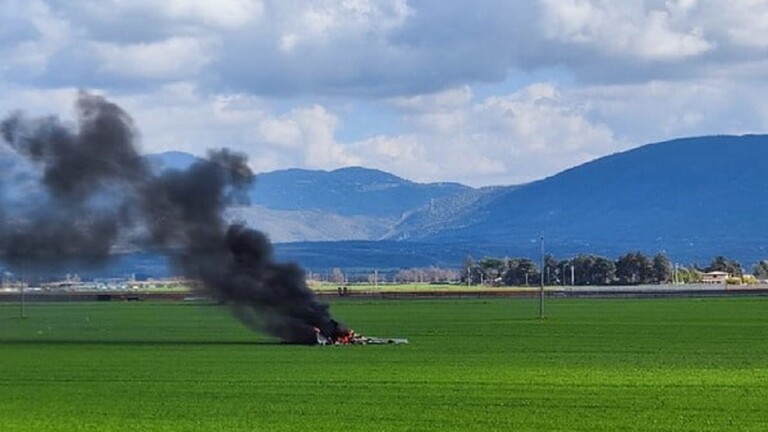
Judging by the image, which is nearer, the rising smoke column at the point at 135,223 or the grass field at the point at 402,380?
the grass field at the point at 402,380

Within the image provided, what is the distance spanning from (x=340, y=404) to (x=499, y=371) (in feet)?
34.3

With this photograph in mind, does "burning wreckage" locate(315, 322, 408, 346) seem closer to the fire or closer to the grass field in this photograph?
the fire

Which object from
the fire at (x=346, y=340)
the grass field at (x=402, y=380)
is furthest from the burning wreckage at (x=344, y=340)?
the grass field at (x=402, y=380)

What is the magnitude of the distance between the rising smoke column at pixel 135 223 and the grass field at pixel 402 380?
2770 mm

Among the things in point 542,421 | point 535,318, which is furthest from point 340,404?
point 535,318

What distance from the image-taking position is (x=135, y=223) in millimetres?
61750

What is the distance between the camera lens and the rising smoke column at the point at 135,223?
200 ft

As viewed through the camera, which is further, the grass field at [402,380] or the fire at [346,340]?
the fire at [346,340]

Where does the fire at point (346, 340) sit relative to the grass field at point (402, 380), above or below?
above

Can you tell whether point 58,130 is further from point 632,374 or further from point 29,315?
point 29,315

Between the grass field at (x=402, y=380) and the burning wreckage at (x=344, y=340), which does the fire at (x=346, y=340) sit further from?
the grass field at (x=402, y=380)

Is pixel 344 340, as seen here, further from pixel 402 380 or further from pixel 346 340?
pixel 402 380

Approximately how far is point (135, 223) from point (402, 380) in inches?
928

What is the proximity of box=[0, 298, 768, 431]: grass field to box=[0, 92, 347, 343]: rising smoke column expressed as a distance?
2.77 metres
